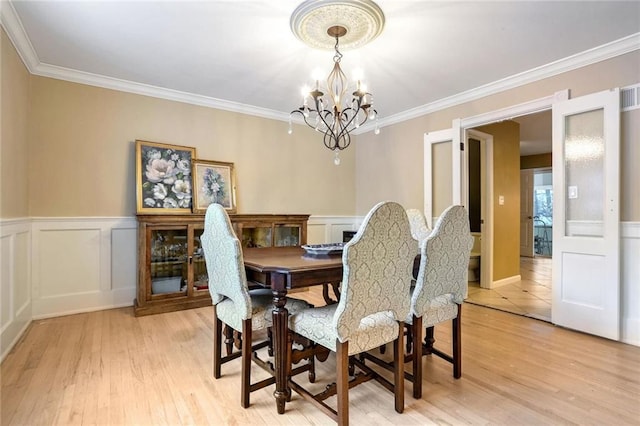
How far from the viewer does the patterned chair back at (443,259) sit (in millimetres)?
1762

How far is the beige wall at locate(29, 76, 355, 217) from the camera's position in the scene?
3.04m

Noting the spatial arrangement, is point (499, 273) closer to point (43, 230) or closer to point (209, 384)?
point (209, 384)

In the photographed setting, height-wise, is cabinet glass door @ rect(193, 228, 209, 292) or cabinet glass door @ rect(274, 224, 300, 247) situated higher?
cabinet glass door @ rect(274, 224, 300, 247)

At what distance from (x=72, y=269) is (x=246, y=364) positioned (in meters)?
2.50

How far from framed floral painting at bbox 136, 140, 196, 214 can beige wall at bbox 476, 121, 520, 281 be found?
3780mm

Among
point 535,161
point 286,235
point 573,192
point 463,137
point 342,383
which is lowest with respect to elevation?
point 342,383

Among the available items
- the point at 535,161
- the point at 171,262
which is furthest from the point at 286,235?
the point at 535,161

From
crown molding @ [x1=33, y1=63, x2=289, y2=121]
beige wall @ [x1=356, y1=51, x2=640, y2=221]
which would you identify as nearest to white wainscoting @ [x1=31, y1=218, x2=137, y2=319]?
crown molding @ [x1=33, y1=63, x2=289, y2=121]

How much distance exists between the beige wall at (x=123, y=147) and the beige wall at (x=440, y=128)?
1.01m

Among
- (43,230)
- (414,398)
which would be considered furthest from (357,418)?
(43,230)

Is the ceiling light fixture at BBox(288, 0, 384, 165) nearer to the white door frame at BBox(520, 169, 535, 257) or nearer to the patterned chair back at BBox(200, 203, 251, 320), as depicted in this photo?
the patterned chair back at BBox(200, 203, 251, 320)

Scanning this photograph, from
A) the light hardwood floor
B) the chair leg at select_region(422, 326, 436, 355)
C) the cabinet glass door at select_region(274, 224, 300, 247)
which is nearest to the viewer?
the light hardwood floor

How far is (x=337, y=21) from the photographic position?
2150 millimetres

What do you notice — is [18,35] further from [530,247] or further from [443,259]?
[530,247]
